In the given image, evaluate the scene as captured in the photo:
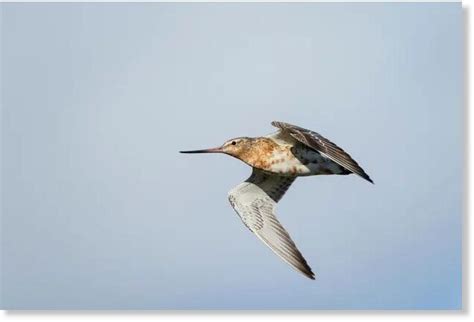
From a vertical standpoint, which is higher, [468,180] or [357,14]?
[357,14]

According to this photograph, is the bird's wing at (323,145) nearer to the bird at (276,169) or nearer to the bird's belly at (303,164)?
the bird at (276,169)

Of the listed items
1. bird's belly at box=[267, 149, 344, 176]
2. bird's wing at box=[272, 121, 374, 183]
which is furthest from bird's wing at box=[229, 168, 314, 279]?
bird's wing at box=[272, 121, 374, 183]

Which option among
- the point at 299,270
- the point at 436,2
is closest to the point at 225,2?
the point at 436,2

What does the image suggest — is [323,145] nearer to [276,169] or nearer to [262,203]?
[276,169]

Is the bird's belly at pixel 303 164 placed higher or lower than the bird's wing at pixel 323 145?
lower

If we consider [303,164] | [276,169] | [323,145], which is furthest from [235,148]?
[323,145]

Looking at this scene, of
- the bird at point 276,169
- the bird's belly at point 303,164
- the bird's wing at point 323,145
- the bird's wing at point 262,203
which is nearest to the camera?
the bird's wing at point 323,145

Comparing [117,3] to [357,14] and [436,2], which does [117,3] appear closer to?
[357,14]

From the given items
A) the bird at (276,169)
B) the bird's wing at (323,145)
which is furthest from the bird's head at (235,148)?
the bird's wing at (323,145)

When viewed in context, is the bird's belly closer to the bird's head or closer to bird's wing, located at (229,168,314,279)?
the bird's head
